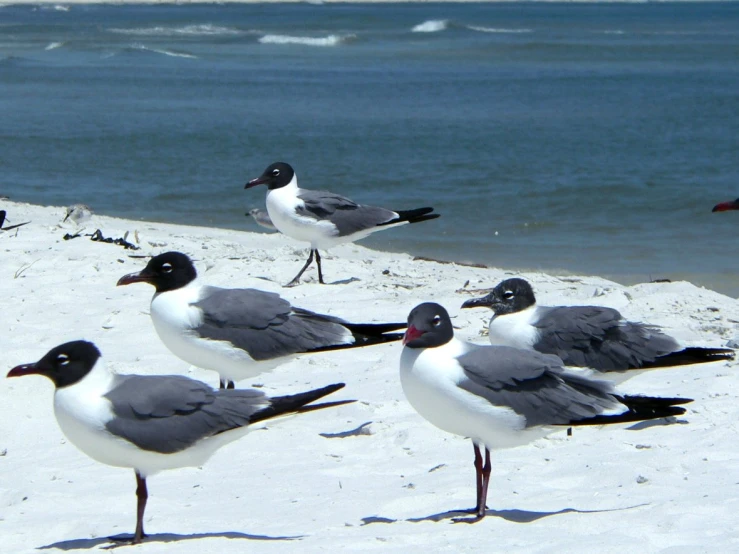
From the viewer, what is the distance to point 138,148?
19.8 meters

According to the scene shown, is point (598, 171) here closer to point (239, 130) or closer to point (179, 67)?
point (239, 130)

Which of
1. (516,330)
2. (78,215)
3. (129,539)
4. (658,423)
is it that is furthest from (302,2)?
(129,539)

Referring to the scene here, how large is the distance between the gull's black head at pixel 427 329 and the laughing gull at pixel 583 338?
103 cm

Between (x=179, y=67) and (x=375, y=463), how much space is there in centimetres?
3380

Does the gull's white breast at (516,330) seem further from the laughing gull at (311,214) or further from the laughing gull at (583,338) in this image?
the laughing gull at (311,214)

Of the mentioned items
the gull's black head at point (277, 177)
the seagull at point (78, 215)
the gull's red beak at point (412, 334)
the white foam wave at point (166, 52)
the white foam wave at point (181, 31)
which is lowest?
the white foam wave at point (181, 31)

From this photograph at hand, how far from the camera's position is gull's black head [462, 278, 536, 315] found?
17.8 ft

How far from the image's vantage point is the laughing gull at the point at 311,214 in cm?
869

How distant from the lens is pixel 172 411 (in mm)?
4301

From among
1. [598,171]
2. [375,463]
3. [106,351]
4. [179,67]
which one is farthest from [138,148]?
[179,67]

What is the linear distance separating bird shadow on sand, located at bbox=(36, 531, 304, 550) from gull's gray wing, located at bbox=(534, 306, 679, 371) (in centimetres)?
181

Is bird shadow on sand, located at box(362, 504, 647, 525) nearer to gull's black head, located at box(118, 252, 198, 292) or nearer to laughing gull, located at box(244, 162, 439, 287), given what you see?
gull's black head, located at box(118, 252, 198, 292)

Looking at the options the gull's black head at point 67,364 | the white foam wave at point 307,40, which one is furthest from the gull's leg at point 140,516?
the white foam wave at point 307,40

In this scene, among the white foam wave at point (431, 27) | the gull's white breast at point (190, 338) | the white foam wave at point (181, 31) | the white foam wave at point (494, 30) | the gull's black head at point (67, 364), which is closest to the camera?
the gull's black head at point (67, 364)
